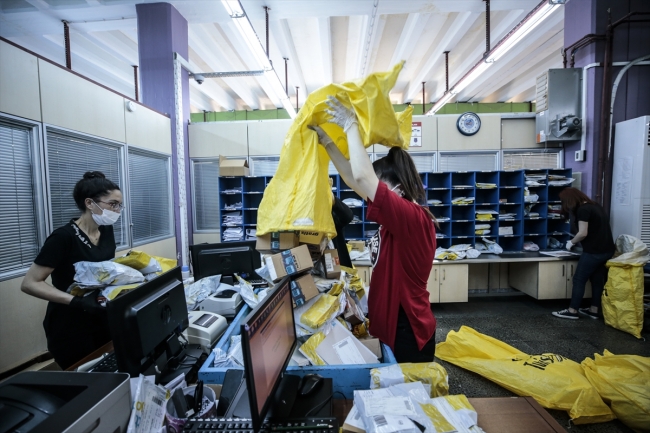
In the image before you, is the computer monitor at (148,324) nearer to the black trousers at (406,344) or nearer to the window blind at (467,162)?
the black trousers at (406,344)

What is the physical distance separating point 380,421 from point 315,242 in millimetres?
795

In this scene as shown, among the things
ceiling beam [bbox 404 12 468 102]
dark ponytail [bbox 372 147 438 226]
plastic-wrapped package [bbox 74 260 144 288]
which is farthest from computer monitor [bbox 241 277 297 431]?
ceiling beam [bbox 404 12 468 102]

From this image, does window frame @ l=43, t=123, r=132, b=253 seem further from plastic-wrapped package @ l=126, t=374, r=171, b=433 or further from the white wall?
plastic-wrapped package @ l=126, t=374, r=171, b=433

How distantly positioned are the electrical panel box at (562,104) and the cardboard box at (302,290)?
13.6 feet

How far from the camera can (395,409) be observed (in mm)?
754

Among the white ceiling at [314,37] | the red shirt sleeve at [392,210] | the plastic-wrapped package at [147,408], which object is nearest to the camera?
the plastic-wrapped package at [147,408]

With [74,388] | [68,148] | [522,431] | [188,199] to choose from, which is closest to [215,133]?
[188,199]

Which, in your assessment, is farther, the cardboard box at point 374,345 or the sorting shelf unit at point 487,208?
the sorting shelf unit at point 487,208

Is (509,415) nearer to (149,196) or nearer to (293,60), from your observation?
(149,196)

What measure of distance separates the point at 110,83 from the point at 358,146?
776 centimetres

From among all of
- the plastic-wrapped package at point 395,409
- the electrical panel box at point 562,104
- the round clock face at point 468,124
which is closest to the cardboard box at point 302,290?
the plastic-wrapped package at point 395,409

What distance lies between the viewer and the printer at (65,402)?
0.56 metres

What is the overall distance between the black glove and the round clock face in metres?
4.59

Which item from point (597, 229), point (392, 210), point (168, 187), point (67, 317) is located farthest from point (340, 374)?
point (168, 187)
